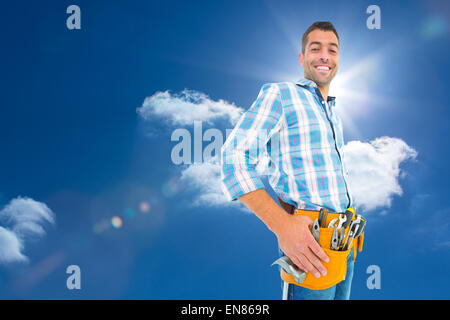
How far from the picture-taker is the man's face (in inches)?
86.6

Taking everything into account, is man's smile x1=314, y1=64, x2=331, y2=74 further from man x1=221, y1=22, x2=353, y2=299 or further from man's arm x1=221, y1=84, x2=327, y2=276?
man's arm x1=221, y1=84, x2=327, y2=276

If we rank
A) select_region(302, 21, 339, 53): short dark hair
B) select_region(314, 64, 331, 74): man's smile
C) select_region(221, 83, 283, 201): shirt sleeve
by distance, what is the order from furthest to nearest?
select_region(302, 21, 339, 53): short dark hair < select_region(314, 64, 331, 74): man's smile < select_region(221, 83, 283, 201): shirt sleeve

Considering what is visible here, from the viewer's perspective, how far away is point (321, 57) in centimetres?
221

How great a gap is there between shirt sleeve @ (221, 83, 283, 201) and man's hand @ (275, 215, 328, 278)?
258 millimetres

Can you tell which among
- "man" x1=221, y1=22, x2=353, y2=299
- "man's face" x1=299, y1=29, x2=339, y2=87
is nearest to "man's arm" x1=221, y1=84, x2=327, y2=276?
"man" x1=221, y1=22, x2=353, y2=299

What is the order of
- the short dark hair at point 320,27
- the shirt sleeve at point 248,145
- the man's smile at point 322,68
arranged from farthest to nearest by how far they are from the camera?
the short dark hair at point 320,27 < the man's smile at point 322,68 < the shirt sleeve at point 248,145

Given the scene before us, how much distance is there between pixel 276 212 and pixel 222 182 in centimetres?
32

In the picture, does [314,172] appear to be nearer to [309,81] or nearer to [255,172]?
[255,172]

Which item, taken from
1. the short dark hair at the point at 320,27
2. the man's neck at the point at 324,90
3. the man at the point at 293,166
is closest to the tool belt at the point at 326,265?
the man at the point at 293,166

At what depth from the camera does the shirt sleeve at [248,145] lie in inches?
64.0

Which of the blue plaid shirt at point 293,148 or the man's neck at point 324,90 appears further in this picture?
the man's neck at point 324,90

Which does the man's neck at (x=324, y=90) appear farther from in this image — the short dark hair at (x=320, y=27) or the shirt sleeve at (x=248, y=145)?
the shirt sleeve at (x=248, y=145)

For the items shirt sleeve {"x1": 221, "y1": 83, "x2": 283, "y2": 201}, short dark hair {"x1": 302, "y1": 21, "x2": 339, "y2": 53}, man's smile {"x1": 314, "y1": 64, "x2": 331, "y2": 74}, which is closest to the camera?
shirt sleeve {"x1": 221, "y1": 83, "x2": 283, "y2": 201}
